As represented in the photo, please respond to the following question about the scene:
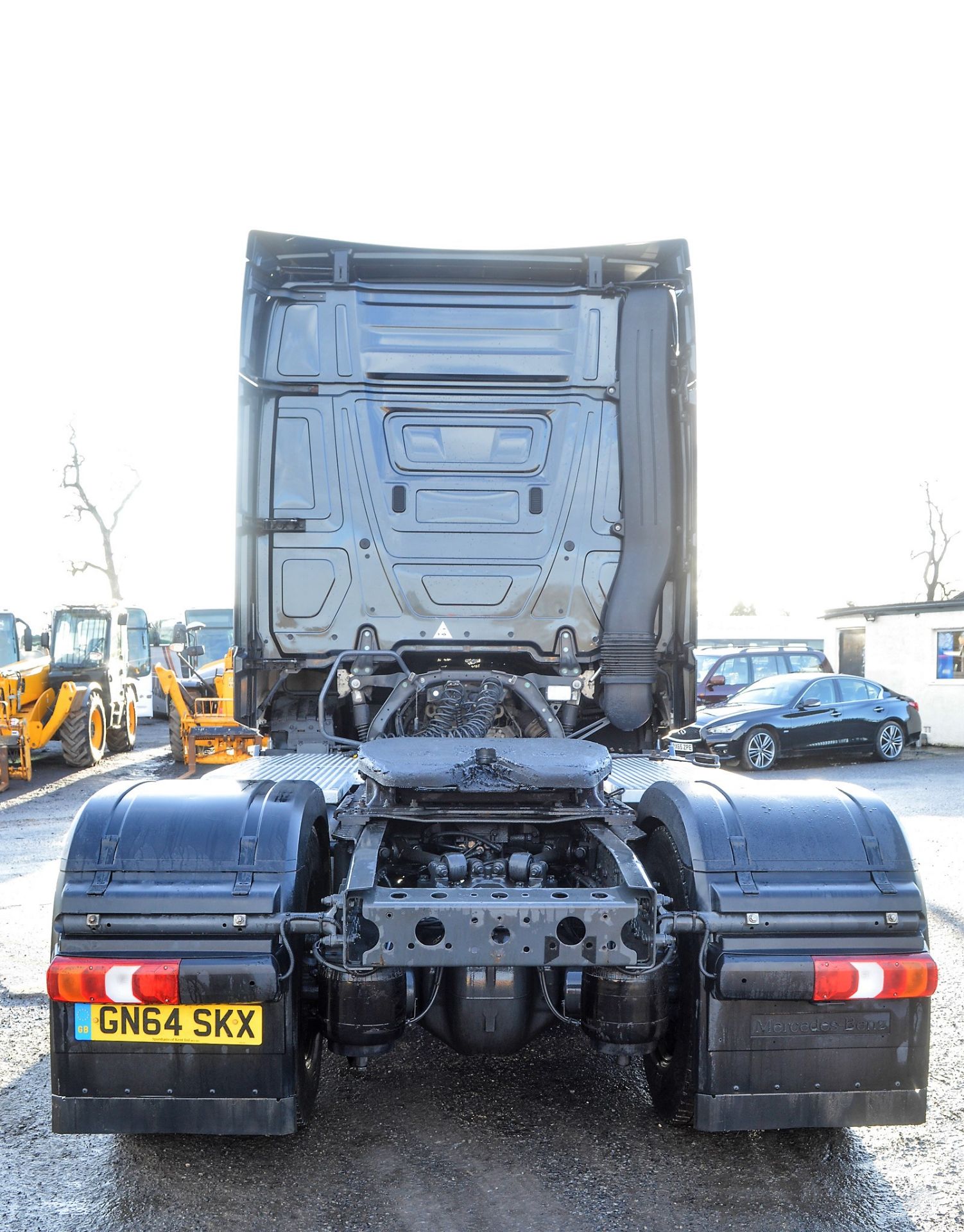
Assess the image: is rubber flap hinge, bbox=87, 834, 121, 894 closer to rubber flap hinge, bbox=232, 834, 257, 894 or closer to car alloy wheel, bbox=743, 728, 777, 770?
rubber flap hinge, bbox=232, 834, 257, 894

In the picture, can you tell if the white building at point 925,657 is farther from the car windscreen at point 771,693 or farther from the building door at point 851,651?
the car windscreen at point 771,693

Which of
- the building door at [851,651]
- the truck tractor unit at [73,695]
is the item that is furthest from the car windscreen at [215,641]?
the building door at [851,651]

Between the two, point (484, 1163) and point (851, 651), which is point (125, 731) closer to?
point (484, 1163)

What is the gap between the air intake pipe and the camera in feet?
17.3

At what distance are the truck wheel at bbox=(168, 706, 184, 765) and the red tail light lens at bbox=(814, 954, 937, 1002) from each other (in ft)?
40.1

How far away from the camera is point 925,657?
17938 millimetres

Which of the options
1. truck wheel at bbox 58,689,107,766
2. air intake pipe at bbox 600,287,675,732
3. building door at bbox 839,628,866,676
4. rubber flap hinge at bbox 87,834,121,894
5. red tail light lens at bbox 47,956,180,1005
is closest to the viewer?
red tail light lens at bbox 47,956,180,1005

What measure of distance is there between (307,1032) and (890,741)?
43.5 feet

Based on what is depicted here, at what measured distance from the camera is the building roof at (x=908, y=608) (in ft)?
57.4

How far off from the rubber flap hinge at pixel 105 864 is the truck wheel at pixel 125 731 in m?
13.3

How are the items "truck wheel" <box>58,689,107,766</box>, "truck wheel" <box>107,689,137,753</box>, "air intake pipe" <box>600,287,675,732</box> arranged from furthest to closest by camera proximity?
"truck wheel" <box>107,689,137,753</box>
"truck wheel" <box>58,689,107,766</box>
"air intake pipe" <box>600,287,675,732</box>

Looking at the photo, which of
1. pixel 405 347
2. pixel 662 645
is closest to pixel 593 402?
pixel 405 347

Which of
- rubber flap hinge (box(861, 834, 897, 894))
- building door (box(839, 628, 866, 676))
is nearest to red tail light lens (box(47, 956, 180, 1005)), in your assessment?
rubber flap hinge (box(861, 834, 897, 894))

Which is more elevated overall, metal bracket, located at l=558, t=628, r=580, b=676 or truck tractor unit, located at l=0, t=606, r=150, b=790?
metal bracket, located at l=558, t=628, r=580, b=676
